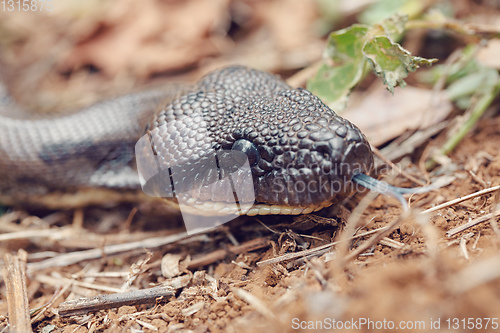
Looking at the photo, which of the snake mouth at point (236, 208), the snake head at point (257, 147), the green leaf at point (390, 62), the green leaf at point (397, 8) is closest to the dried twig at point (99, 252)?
the snake mouth at point (236, 208)

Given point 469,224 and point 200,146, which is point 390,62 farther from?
point 200,146

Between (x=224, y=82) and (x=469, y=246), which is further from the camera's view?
(x=224, y=82)

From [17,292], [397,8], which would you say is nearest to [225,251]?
[17,292]

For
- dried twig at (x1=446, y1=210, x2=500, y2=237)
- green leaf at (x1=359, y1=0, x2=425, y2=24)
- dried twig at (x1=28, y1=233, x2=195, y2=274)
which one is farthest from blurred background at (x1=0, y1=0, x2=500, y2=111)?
dried twig at (x1=446, y1=210, x2=500, y2=237)

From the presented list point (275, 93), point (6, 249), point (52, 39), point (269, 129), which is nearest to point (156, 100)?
point (275, 93)

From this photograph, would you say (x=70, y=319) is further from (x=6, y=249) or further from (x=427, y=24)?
(x=427, y=24)

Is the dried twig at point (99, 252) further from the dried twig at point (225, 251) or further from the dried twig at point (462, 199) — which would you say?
the dried twig at point (462, 199)
